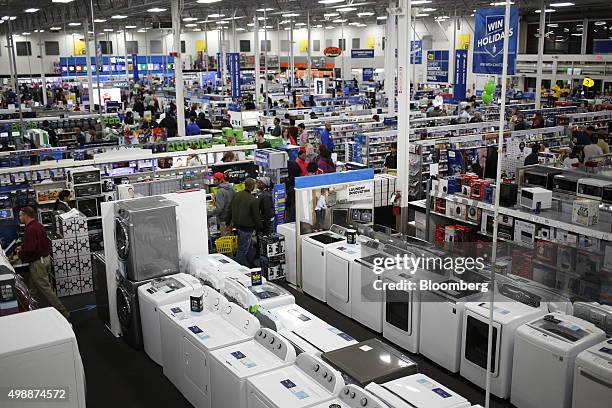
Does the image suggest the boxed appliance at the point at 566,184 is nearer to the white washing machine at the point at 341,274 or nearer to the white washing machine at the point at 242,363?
the white washing machine at the point at 341,274

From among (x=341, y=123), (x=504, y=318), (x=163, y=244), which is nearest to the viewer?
(x=504, y=318)

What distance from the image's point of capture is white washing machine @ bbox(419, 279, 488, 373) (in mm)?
7023

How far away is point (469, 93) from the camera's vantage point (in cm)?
3431

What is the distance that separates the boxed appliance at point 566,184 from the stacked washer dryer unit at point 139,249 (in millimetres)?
5670

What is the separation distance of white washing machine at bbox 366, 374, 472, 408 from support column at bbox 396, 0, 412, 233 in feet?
18.6

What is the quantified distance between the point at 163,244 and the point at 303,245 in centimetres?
243

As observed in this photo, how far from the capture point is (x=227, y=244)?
10930 mm

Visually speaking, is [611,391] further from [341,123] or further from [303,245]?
[341,123]

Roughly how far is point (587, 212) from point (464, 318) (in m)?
2.32

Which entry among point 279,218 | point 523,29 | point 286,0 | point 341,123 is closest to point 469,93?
point 523,29

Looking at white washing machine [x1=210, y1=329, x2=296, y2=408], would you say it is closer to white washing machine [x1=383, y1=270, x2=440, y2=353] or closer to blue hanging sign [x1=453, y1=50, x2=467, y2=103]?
white washing machine [x1=383, y1=270, x2=440, y2=353]

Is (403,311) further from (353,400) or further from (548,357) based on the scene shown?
(353,400)

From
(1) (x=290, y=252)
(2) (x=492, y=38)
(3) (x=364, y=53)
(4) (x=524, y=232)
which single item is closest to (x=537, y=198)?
(4) (x=524, y=232)

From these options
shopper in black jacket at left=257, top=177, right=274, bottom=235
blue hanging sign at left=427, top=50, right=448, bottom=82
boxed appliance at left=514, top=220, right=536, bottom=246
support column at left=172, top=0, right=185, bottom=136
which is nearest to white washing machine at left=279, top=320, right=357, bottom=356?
boxed appliance at left=514, top=220, right=536, bottom=246
